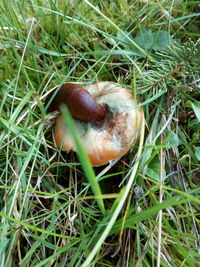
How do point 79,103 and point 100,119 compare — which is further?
point 100,119

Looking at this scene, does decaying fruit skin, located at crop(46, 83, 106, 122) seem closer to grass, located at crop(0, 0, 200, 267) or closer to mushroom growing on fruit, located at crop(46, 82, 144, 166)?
mushroom growing on fruit, located at crop(46, 82, 144, 166)

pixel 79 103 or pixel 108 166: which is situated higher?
pixel 79 103

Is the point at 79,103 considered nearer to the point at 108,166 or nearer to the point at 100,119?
the point at 100,119

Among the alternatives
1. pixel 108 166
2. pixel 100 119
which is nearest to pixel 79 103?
pixel 100 119

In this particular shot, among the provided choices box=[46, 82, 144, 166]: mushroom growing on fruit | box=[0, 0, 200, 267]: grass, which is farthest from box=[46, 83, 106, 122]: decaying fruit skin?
box=[0, 0, 200, 267]: grass

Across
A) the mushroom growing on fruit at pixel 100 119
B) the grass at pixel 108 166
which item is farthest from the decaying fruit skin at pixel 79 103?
the grass at pixel 108 166

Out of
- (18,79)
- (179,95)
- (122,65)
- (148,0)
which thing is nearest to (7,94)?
(18,79)

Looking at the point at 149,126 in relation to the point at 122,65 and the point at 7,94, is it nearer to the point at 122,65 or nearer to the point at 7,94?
the point at 122,65
